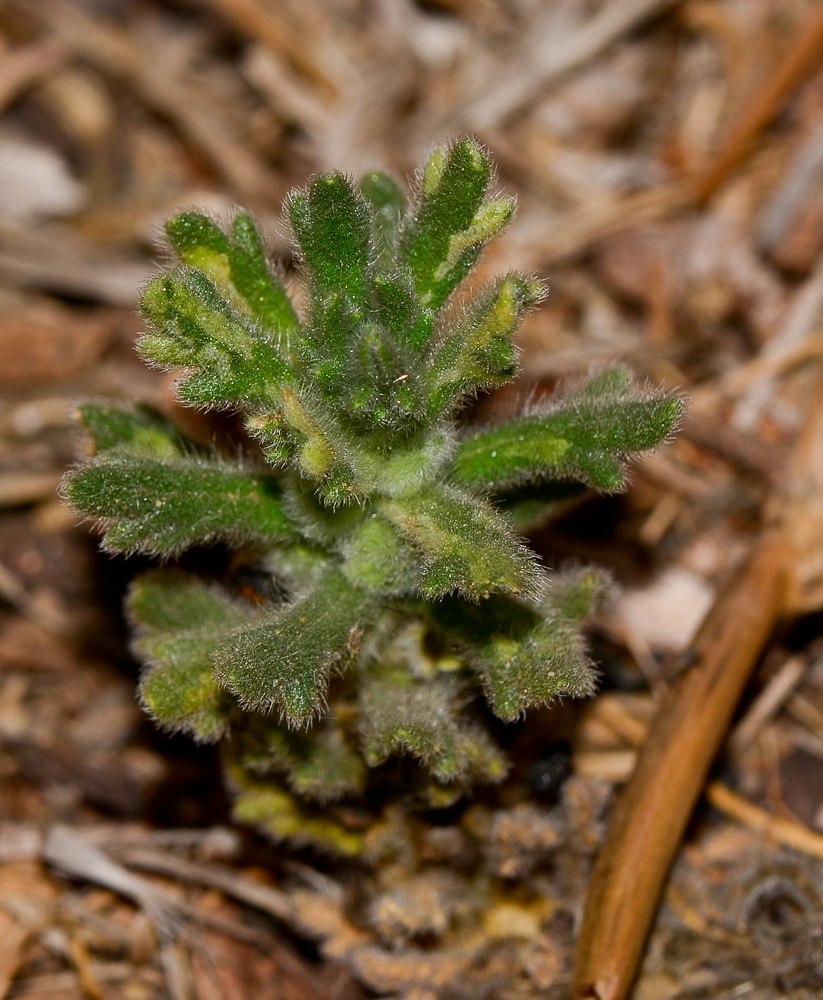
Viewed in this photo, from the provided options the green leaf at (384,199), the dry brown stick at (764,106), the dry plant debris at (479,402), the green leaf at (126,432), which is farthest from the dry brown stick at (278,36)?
the green leaf at (126,432)

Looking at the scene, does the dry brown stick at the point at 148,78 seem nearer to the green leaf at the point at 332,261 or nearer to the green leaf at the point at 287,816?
the green leaf at the point at 332,261

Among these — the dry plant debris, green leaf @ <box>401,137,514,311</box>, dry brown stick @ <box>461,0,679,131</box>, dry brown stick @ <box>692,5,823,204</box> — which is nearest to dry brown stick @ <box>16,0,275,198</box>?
the dry plant debris

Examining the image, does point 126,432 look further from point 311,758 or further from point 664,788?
point 664,788

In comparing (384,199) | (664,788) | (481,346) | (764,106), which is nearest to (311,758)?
(664,788)

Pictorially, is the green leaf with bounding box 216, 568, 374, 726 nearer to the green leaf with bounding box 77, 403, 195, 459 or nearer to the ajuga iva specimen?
the ajuga iva specimen

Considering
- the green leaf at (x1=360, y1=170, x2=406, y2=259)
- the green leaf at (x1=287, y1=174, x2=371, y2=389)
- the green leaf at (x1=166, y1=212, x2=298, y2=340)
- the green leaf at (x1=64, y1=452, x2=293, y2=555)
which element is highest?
the green leaf at (x1=360, y1=170, x2=406, y2=259)

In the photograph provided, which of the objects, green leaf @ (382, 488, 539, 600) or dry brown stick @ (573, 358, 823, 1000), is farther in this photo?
dry brown stick @ (573, 358, 823, 1000)
